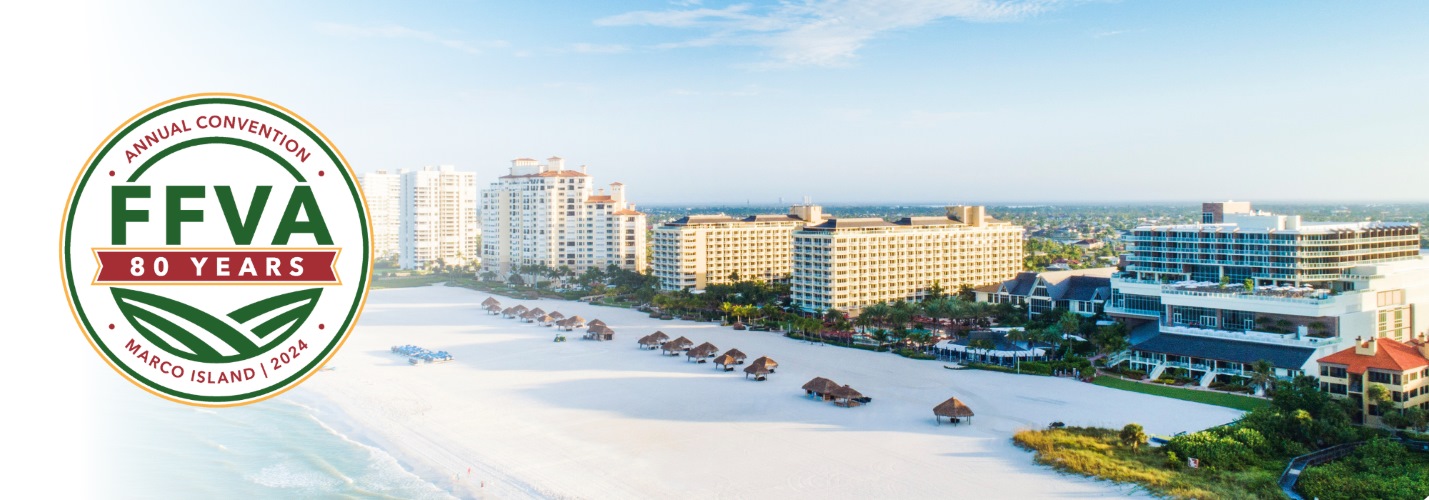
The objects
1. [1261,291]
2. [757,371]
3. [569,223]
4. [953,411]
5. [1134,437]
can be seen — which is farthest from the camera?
[569,223]

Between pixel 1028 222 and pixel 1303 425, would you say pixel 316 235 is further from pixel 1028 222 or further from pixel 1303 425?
pixel 1028 222

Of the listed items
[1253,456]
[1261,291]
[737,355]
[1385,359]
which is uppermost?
[1261,291]

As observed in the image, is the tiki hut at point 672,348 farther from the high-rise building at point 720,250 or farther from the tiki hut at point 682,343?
the high-rise building at point 720,250

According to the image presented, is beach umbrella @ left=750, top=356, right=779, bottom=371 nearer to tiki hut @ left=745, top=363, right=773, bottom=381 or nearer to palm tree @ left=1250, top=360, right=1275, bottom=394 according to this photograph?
tiki hut @ left=745, top=363, right=773, bottom=381

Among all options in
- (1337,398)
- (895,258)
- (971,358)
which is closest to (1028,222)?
(895,258)

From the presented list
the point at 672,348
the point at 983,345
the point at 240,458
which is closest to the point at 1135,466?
the point at 983,345

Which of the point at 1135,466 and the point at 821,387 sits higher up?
the point at 821,387

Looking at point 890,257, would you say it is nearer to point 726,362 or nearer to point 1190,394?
point 726,362

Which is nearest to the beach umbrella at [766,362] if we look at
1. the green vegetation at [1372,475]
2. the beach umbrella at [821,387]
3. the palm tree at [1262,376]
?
the beach umbrella at [821,387]
